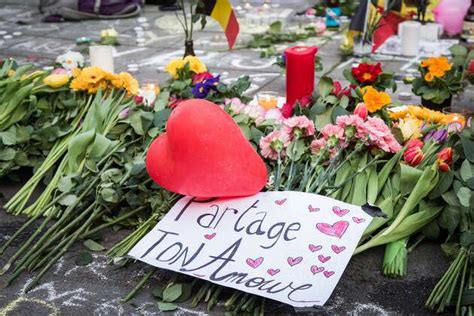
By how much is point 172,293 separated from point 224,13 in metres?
2.70

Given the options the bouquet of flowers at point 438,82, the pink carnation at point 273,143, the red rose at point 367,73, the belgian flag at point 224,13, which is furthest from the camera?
the belgian flag at point 224,13

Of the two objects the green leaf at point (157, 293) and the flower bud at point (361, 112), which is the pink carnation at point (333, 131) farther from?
the green leaf at point (157, 293)

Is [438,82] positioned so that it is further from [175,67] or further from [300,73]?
[175,67]

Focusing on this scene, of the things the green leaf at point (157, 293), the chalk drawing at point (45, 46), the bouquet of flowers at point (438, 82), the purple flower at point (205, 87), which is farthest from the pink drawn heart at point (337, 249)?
the chalk drawing at point (45, 46)

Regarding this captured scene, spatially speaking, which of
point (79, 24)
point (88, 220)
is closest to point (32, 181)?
point (88, 220)

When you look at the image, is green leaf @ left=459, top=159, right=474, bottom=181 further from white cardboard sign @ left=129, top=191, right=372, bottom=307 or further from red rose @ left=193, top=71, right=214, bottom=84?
red rose @ left=193, top=71, right=214, bottom=84

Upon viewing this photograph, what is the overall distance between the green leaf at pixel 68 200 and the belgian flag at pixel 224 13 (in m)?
2.02

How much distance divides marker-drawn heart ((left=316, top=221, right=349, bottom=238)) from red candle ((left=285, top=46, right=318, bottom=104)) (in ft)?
4.83

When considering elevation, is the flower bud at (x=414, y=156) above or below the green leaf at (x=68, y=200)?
above

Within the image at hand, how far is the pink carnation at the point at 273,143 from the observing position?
2.92 m

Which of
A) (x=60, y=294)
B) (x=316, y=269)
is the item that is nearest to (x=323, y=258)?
(x=316, y=269)

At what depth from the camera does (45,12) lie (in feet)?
25.7

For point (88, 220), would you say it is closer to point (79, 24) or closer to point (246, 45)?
point (246, 45)

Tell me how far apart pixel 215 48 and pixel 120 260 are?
4.02m
